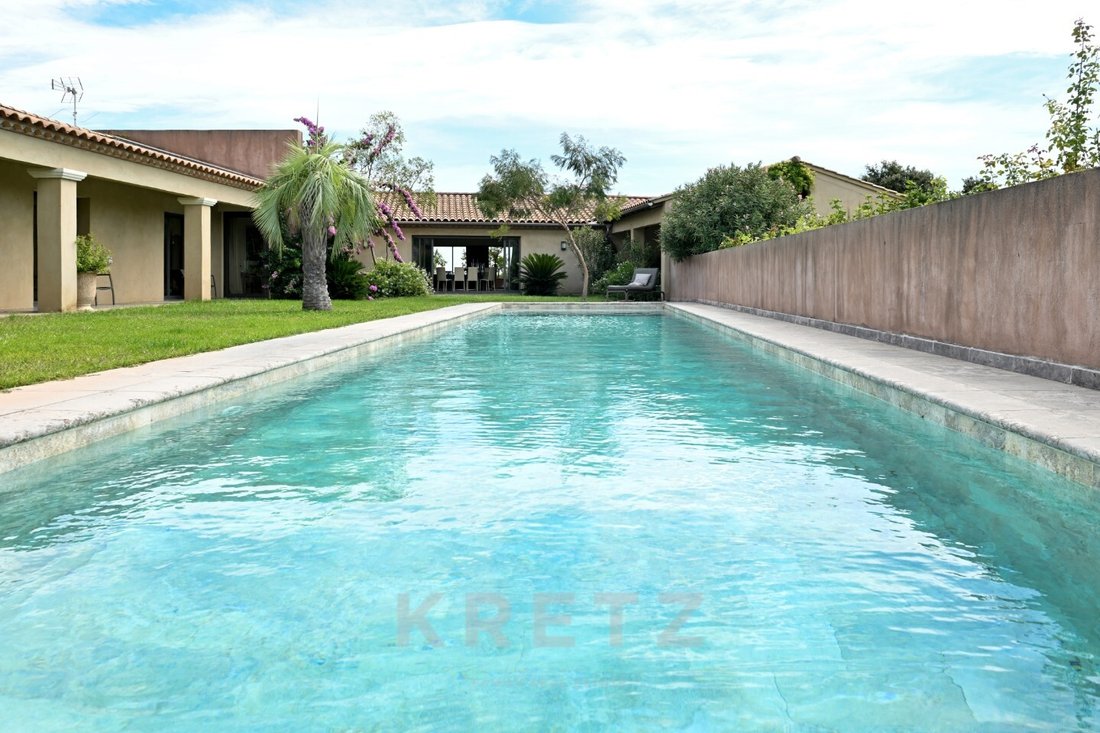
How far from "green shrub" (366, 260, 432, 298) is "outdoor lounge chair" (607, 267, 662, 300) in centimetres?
610

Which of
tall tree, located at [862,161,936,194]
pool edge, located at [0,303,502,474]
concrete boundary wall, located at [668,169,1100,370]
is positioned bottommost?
pool edge, located at [0,303,502,474]

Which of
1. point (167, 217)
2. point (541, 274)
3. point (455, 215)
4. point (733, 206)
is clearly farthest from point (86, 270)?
point (455, 215)

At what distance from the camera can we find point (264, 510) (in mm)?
4480

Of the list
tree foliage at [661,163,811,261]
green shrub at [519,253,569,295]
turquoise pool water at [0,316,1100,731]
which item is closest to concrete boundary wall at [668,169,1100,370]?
Result: turquoise pool water at [0,316,1100,731]

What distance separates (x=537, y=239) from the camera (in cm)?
3675

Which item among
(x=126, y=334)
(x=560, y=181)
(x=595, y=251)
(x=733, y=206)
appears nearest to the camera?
(x=126, y=334)

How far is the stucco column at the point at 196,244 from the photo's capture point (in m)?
23.0

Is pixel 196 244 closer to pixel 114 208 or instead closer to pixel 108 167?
pixel 114 208

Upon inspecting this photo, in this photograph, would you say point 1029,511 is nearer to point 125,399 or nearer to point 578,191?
point 125,399

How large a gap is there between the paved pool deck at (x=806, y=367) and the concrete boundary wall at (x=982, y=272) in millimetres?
401

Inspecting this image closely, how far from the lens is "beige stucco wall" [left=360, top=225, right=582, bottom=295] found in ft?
119

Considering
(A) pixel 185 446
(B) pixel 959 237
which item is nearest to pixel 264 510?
(A) pixel 185 446

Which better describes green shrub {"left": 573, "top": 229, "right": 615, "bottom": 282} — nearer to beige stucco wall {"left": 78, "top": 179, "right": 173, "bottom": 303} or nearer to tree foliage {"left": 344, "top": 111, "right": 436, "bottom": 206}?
tree foliage {"left": 344, "top": 111, "right": 436, "bottom": 206}

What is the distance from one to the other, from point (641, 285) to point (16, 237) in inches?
707
